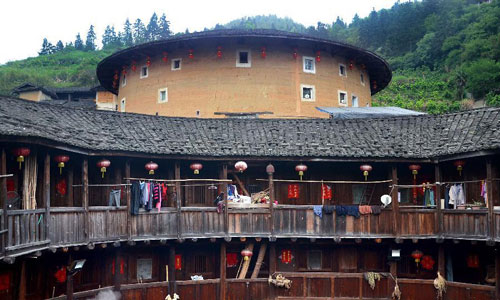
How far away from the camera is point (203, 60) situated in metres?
38.0

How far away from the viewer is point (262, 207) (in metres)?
26.1

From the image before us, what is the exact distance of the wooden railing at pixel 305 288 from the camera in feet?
86.3

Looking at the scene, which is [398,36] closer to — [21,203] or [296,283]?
[296,283]

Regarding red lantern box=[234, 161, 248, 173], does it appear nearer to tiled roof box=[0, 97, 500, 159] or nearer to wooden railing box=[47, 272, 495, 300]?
tiled roof box=[0, 97, 500, 159]

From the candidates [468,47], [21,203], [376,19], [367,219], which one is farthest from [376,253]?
[376,19]

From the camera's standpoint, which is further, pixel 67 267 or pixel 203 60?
pixel 203 60

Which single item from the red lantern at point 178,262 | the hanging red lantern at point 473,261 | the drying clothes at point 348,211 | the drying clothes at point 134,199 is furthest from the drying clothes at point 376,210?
the drying clothes at point 134,199

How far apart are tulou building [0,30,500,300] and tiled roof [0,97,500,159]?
81 millimetres

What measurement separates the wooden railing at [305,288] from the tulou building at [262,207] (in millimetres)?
44

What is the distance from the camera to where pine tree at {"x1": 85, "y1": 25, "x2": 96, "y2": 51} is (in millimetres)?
144375

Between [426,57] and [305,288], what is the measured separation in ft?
247

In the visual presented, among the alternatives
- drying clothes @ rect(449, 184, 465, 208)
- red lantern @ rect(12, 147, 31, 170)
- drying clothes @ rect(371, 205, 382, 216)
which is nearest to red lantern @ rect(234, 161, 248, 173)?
drying clothes @ rect(371, 205, 382, 216)

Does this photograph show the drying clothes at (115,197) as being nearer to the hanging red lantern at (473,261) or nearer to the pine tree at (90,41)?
the hanging red lantern at (473,261)

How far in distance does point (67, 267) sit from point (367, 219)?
11603mm
